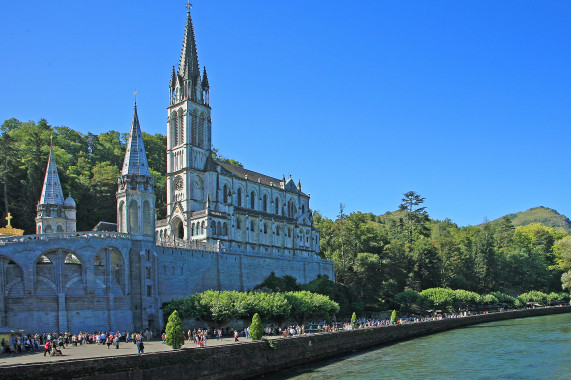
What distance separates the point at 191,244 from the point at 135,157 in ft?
40.2

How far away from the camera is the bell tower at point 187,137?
2532 inches

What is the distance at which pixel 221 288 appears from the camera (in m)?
56.3

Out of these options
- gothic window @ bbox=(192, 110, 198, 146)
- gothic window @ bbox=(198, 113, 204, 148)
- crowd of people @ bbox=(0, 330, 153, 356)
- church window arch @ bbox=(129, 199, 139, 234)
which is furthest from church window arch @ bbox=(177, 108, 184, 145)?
crowd of people @ bbox=(0, 330, 153, 356)

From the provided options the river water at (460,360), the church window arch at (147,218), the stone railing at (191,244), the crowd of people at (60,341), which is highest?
the church window arch at (147,218)

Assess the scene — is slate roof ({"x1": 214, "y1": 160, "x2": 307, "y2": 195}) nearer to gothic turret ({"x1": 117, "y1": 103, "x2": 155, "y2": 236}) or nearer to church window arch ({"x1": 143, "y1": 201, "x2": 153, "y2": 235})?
gothic turret ({"x1": 117, "y1": 103, "x2": 155, "y2": 236})

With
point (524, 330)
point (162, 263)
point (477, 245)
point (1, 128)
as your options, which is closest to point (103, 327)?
point (162, 263)

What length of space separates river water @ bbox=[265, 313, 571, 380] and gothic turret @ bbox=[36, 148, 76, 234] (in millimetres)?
26974

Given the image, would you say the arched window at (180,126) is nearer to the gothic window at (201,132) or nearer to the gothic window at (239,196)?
the gothic window at (201,132)

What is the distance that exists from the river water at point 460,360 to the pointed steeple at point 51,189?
28390mm

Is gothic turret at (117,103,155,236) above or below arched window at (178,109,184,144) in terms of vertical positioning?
below

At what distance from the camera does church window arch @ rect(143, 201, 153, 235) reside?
46.5 m

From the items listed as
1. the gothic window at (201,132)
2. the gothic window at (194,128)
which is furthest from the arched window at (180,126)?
the gothic window at (201,132)

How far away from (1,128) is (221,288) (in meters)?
50.9

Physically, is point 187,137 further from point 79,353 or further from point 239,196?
point 79,353
